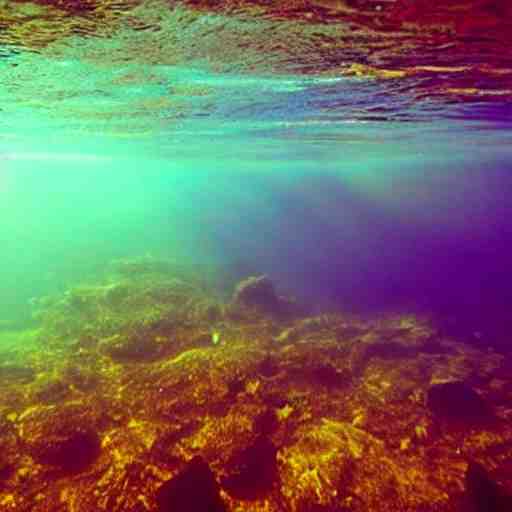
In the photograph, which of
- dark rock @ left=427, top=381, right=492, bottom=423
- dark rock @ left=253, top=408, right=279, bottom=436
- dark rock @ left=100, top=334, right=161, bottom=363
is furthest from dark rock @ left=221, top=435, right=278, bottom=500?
dark rock @ left=100, top=334, right=161, bottom=363

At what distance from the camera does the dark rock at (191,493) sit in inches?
320

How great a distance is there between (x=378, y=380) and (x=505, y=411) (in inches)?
163

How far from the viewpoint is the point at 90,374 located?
15008mm

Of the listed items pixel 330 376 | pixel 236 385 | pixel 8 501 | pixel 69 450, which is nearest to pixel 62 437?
pixel 69 450

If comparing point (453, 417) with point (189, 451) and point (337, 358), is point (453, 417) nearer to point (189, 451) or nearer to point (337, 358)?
point (337, 358)

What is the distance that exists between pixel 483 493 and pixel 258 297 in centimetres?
1587

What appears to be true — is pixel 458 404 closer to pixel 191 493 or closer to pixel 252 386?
pixel 252 386

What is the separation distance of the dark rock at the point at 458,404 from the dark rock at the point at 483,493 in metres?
3.75

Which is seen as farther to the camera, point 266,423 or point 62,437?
point 266,423

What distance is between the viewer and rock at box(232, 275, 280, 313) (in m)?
22.9

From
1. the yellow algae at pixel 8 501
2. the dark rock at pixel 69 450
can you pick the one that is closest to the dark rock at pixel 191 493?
the dark rock at pixel 69 450

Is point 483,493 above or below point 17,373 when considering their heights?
above

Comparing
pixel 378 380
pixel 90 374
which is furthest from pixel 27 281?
pixel 378 380

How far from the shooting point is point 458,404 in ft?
40.1
